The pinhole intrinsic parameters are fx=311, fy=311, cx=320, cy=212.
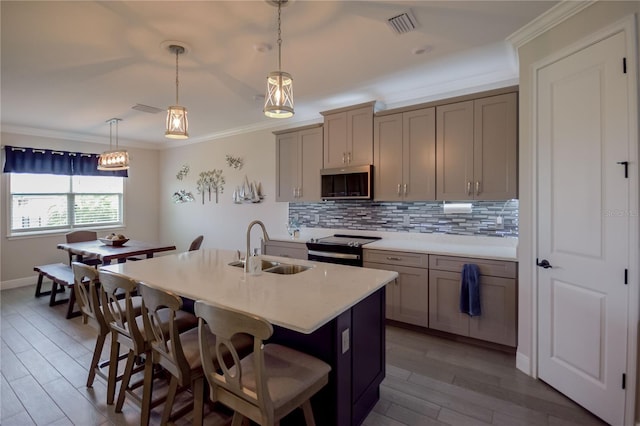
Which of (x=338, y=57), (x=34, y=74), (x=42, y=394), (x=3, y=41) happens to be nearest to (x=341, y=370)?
(x=42, y=394)

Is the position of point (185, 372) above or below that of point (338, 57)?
below

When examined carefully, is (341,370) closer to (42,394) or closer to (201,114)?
(42,394)

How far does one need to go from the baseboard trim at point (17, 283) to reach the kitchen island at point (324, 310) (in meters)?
4.26

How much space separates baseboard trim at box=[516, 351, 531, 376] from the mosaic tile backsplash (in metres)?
1.14

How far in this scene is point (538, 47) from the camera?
232 centimetres

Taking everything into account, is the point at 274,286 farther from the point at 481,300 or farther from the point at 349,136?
the point at 349,136

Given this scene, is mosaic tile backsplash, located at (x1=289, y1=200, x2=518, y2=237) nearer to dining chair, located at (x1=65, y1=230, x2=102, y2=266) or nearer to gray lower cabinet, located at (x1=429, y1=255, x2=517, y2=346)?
gray lower cabinet, located at (x1=429, y1=255, x2=517, y2=346)

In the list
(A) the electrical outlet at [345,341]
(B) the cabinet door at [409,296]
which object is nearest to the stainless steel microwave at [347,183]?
(B) the cabinet door at [409,296]

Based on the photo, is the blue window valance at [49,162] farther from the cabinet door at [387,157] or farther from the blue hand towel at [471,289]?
the blue hand towel at [471,289]

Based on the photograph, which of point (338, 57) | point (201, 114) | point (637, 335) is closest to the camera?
point (637, 335)

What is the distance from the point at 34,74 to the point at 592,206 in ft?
15.9

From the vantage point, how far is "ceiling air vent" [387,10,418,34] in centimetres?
215

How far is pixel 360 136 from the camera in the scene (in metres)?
3.74

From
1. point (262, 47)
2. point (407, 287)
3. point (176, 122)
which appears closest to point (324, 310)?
point (176, 122)
